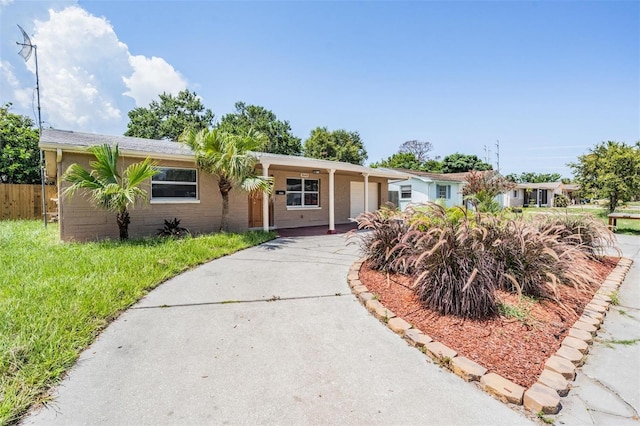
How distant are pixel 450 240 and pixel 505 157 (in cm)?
4235

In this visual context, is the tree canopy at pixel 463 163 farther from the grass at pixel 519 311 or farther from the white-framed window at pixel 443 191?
the grass at pixel 519 311

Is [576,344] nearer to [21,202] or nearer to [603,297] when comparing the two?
[603,297]

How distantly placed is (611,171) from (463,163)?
30.0 metres

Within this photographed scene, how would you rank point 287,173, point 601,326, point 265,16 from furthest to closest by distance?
point 287,173
point 265,16
point 601,326

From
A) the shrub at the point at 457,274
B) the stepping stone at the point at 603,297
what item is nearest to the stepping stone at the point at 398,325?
the shrub at the point at 457,274

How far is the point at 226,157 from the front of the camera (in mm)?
8805

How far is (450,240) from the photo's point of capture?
11.9 feet

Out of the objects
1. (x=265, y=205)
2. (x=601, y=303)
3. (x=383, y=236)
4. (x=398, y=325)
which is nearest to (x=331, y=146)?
(x=265, y=205)

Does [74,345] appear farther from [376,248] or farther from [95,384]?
[376,248]

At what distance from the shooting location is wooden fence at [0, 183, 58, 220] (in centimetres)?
1459

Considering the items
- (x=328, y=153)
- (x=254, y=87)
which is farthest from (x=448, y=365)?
(x=328, y=153)

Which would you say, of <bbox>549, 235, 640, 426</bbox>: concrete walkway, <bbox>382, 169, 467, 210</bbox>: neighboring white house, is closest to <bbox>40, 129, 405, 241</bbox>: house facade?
<bbox>549, 235, 640, 426</bbox>: concrete walkway

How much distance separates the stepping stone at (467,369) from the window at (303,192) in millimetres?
11125

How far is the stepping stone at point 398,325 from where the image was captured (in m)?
3.20
